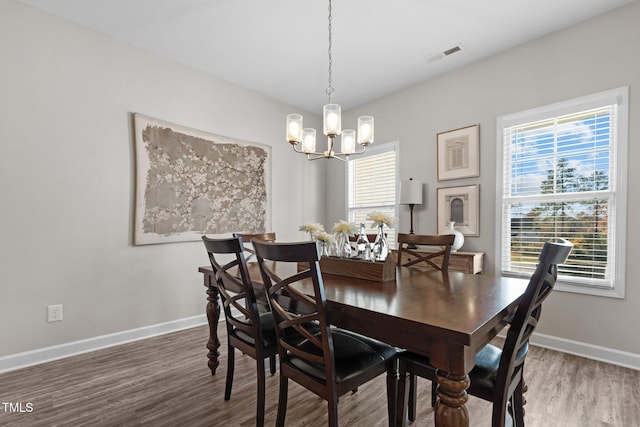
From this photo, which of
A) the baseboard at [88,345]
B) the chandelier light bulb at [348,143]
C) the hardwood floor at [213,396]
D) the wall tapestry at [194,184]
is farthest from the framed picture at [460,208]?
the baseboard at [88,345]

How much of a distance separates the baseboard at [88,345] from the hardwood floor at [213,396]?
0.07 meters

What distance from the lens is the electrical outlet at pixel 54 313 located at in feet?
8.47

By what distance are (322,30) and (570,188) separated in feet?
8.56

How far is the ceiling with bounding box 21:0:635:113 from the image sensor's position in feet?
8.22

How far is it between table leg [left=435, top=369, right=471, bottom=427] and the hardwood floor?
0.85 metres

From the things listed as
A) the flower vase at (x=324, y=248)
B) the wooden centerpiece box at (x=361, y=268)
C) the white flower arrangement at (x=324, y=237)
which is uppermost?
the white flower arrangement at (x=324, y=237)

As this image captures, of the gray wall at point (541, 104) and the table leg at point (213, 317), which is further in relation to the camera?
the gray wall at point (541, 104)

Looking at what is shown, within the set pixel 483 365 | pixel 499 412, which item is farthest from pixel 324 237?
pixel 499 412

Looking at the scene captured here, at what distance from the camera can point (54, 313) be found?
260 cm

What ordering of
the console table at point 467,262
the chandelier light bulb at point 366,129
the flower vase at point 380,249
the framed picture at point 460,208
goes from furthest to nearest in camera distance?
the framed picture at point 460,208 < the console table at point 467,262 < the chandelier light bulb at point 366,129 < the flower vase at point 380,249

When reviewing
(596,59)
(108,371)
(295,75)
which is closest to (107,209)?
(108,371)

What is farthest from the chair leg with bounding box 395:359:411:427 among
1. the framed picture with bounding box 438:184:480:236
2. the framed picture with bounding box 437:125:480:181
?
the framed picture with bounding box 437:125:480:181

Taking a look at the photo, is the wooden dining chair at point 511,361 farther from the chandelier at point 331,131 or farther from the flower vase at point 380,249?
the chandelier at point 331,131

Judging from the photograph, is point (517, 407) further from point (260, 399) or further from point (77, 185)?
point (77, 185)
